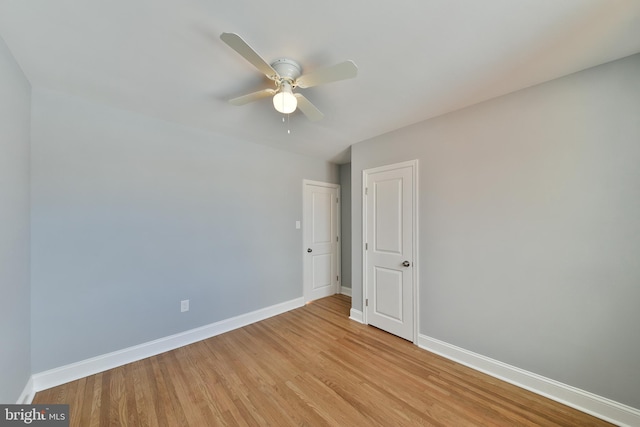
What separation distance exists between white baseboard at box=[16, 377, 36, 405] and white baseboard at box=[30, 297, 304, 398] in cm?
2

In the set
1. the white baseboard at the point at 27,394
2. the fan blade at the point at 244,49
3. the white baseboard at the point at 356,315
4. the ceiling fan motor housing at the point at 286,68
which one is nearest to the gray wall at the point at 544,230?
the white baseboard at the point at 356,315

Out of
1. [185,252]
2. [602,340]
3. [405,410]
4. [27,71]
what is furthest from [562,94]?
[27,71]

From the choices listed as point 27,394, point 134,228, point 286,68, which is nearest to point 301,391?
point 27,394

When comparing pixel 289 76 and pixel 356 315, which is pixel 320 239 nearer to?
pixel 356 315

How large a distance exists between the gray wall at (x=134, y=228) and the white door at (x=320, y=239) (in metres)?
0.70

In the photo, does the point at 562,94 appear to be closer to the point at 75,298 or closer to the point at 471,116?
the point at 471,116

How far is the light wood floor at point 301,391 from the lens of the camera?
1585mm

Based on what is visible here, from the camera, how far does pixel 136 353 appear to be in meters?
2.23

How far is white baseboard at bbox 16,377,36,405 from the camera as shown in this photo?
63.4 inches

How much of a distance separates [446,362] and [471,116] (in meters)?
2.43

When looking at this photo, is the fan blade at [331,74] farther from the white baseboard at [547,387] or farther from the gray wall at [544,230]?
the white baseboard at [547,387]

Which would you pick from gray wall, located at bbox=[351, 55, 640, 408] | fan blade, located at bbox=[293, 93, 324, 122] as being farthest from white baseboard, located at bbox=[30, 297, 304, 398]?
fan blade, located at bbox=[293, 93, 324, 122]

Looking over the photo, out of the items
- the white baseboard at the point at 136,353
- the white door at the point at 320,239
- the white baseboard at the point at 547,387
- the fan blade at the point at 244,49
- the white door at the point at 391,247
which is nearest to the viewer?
the fan blade at the point at 244,49

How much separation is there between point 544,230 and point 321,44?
221cm
